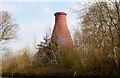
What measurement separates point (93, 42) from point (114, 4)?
11.1 feet

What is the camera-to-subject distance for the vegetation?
1366 centimetres

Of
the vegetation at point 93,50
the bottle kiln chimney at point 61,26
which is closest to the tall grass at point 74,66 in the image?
the vegetation at point 93,50

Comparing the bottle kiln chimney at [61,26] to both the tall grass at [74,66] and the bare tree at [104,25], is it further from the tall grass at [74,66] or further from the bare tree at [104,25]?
the bare tree at [104,25]

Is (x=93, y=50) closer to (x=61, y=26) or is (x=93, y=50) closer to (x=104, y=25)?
(x=104, y=25)

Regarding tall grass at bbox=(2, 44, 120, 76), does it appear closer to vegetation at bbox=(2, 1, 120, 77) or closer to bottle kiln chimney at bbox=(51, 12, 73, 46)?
vegetation at bbox=(2, 1, 120, 77)

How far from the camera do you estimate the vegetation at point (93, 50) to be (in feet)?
44.8

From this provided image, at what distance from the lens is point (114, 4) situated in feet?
45.8

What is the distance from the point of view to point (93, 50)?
1538 cm

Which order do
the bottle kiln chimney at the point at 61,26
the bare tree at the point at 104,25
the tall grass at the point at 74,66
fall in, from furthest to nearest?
the bottle kiln chimney at the point at 61,26 < the tall grass at the point at 74,66 < the bare tree at the point at 104,25

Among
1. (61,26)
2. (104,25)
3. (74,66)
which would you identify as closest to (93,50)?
(104,25)

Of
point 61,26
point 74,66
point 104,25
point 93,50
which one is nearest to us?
point 104,25

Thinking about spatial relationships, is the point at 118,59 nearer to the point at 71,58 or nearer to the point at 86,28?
the point at 86,28

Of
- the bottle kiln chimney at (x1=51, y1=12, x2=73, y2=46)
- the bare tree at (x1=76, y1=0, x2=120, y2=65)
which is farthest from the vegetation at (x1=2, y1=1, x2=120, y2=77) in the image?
the bottle kiln chimney at (x1=51, y1=12, x2=73, y2=46)

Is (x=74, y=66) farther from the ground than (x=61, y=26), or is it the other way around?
(x=61, y=26)
